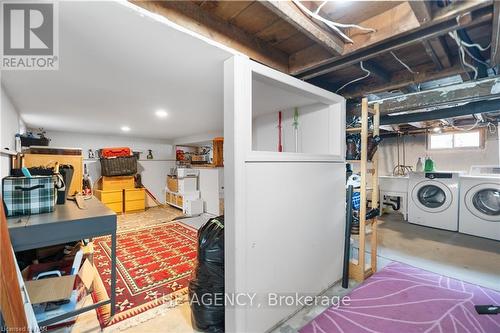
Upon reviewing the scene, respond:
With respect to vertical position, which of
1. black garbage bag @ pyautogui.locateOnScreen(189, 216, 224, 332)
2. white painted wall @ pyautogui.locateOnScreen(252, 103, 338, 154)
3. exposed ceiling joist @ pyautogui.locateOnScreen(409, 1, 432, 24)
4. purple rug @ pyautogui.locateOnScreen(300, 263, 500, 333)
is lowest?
purple rug @ pyautogui.locateOnScreen(300, 263, 500, 333)

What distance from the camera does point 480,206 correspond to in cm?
350

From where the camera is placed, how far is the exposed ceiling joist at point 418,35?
3.90 feet

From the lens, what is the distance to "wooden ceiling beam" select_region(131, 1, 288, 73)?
1.09 meters

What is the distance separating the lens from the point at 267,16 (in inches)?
51.1

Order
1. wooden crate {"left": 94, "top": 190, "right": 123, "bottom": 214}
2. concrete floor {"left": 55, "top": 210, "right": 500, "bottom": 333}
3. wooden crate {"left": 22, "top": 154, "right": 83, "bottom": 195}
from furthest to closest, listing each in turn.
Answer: wooden crate {"left": 94, "top": 190, "right": 123, "bottom": 214}, wooden crate {"left": 22, "top": 154, "right": 83, "bottom": 195}, concrete floor {"left": 55, "top": 210, "right": 500, "bottom": 333}

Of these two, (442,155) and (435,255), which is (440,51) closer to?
(435,255)

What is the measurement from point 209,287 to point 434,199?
4.58 metres

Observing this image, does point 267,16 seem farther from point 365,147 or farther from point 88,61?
point 365,147

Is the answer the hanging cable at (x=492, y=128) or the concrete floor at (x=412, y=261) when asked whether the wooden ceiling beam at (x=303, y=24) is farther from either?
the hanging cable at (x=492, y=128)

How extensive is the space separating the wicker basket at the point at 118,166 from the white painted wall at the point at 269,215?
15.3 feet

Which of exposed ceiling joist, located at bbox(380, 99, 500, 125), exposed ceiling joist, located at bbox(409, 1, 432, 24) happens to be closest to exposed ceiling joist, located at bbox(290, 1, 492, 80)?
exposed ceiling joist, located at bbox(409, 1, 432, 24)

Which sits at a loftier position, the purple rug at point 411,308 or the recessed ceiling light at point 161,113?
the recessed ceiling light at point 161,113
